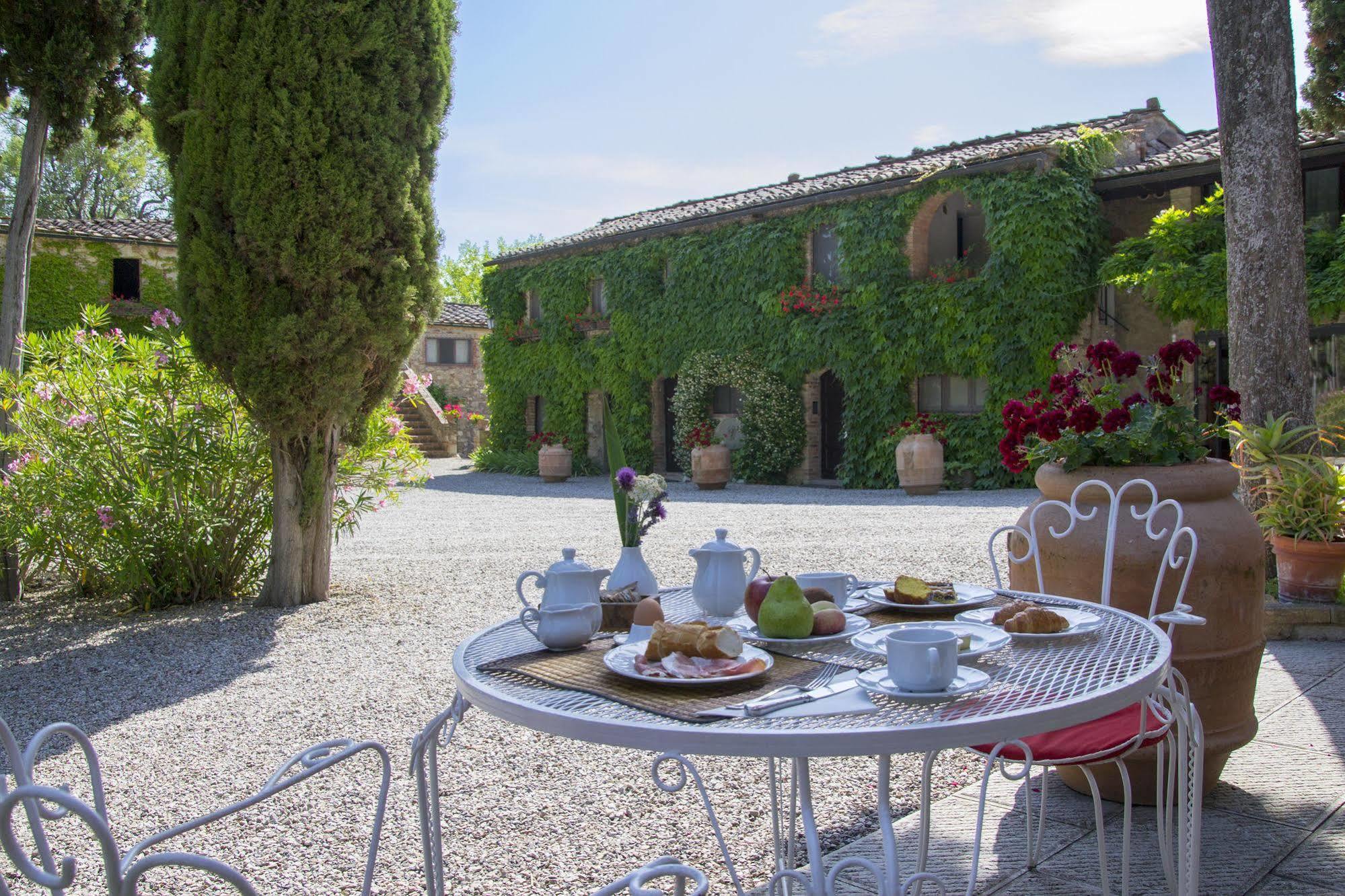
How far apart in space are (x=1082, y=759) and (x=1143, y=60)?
14.1 m

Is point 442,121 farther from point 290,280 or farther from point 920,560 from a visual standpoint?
point 920,560

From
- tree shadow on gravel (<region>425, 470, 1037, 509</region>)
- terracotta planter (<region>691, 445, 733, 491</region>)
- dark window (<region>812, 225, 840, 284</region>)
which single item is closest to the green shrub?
tree shadow on gravel (<region>425, 470, 1037, 509</region>)

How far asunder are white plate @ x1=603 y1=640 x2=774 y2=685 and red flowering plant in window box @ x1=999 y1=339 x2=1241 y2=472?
150 cm

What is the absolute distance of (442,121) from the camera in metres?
6.25

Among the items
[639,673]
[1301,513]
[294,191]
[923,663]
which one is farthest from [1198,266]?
[639,673]

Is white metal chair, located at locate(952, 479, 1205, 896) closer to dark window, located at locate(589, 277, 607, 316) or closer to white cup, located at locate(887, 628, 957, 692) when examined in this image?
white cup, located at locate(887, 628, 957, 692)

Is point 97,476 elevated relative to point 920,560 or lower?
elevated

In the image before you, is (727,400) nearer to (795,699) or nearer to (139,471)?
(139,471)

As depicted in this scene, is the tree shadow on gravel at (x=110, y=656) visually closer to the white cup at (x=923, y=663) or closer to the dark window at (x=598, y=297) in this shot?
the white cup at (x=923, y=663)

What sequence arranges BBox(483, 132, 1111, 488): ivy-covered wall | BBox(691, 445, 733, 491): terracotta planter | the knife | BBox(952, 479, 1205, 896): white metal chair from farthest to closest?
BBox(691, 445, 733, 491): terracotta planter → BBox(483, 132, 1111, 488): ivy-covered wall → BBox(952, 479, 1205, 896): white metal chair → the knife

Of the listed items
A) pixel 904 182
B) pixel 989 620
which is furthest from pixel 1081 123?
pixel 989 620

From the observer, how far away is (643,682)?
1663mm

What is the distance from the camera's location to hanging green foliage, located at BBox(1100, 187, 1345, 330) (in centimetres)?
1131

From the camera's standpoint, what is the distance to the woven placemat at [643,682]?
60.0 inches
